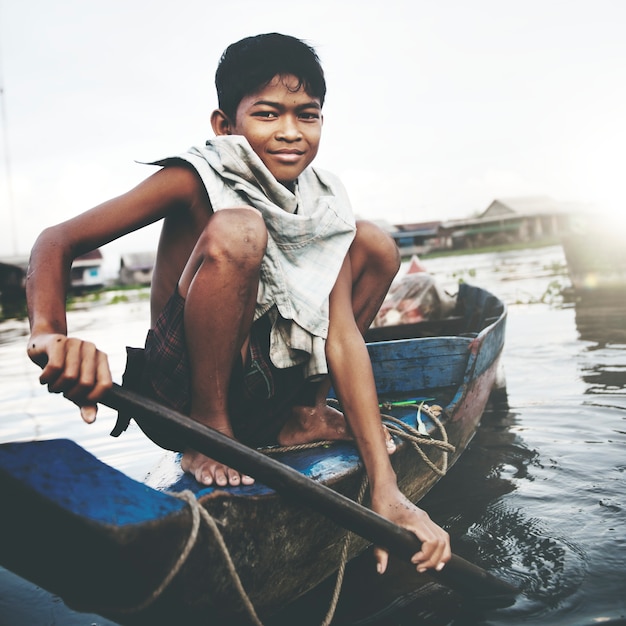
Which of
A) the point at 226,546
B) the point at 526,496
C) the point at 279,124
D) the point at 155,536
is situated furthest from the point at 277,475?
the point at 526,496

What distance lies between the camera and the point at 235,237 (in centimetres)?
147

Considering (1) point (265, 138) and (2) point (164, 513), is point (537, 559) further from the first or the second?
(1) point (265, 138)

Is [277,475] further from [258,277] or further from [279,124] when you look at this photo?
[279,124]

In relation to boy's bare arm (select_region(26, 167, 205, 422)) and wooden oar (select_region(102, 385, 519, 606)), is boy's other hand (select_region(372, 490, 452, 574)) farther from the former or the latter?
boy's bare arm (select_region(26, 167, 205, 422))

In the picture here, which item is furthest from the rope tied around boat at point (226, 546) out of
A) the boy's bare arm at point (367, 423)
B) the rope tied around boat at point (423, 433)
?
the boy's bare arm at point (367, 423)

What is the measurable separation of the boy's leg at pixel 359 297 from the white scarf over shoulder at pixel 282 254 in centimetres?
19

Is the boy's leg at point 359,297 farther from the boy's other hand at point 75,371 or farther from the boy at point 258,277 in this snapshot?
the boy's other hand at point 75,371

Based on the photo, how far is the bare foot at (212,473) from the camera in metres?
1.46

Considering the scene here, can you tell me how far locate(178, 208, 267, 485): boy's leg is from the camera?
147cm

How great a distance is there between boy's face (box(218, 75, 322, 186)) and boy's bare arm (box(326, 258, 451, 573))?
1.24 feet

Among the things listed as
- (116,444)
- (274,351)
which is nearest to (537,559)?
(274,351)

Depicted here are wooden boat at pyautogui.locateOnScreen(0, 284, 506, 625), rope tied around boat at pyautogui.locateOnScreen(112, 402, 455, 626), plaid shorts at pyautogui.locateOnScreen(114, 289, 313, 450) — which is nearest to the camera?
wooden boat at pyautogui.locateOnScreen(0, 284, 506, 625)

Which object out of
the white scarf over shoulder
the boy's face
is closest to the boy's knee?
the white scarf over shoulder

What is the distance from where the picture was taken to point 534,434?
290cm
